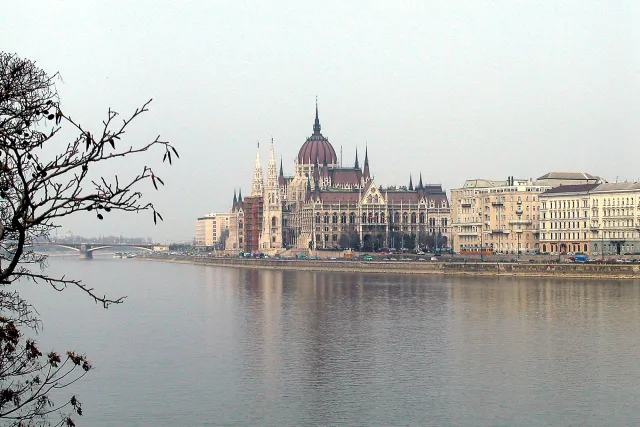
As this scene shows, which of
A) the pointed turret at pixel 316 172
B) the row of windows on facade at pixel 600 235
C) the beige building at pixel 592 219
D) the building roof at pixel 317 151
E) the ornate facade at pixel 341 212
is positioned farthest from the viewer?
the building roof at pixel 317 151

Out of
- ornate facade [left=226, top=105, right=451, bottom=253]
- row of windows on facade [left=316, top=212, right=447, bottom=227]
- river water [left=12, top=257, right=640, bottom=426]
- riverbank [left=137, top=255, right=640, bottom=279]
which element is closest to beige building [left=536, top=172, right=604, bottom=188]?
riverbank [left=137, top=255, right=640, bottom=279]

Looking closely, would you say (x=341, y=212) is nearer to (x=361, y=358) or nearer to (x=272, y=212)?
(x=272, y=212)

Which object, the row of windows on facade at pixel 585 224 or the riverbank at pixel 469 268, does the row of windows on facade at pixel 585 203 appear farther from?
the riverbank at pixel 469 268

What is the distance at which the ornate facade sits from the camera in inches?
6348

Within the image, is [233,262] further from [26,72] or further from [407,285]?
[26,72]

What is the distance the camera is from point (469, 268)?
10131cm

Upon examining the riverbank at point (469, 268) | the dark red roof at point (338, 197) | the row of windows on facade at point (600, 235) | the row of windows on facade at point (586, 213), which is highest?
the dark red roof at point (338, 197)

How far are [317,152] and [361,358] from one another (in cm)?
15095

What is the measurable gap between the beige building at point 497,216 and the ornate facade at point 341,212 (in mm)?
17889

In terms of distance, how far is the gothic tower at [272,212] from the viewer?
7023 inches

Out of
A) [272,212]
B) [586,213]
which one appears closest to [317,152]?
[272,212]

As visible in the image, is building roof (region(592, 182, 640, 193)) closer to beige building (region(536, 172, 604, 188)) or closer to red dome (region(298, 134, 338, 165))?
beige building (region(536, 172, 604, 188))

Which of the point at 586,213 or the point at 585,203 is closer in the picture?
the point at 586,213

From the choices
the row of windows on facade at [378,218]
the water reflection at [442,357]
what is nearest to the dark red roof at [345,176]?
the row of windows on facade at [378,218]
